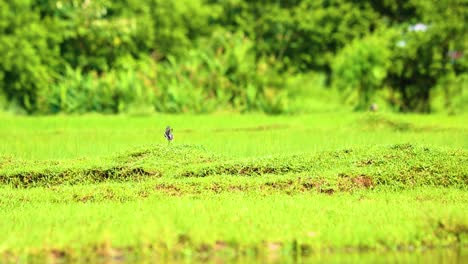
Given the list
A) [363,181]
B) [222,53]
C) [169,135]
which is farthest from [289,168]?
[222,53]

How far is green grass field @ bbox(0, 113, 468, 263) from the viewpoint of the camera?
7.00 metres

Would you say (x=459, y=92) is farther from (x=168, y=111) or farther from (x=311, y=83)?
(x=168, y=111)

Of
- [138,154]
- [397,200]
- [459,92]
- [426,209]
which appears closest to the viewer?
[426,209]

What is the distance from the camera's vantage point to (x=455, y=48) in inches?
870

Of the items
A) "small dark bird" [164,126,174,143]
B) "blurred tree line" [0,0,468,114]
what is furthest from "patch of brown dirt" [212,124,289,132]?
"small dark bird" [164,126,174,143]

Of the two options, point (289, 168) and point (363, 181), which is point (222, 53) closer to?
point (289, 168)

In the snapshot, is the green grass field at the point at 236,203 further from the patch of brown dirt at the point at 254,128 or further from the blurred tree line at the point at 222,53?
the blurred tree line at the point at 222,53

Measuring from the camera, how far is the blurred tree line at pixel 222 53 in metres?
20.2

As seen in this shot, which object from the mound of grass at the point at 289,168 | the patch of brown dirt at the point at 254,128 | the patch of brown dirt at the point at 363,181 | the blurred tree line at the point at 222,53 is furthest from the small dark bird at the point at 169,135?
the blurred tree line at the point at 222,53

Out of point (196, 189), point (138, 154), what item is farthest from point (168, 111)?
point (196, 189)

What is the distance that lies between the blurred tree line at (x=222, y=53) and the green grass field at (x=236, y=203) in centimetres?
639

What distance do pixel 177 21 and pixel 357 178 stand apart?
18.3 m

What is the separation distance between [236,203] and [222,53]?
1405 centimetres

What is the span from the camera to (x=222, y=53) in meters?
22.4
